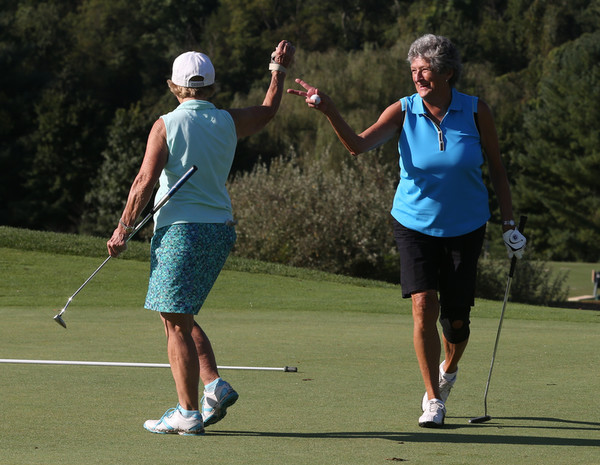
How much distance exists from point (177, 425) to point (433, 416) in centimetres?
121

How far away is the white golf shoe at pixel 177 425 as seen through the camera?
5055 millimetres

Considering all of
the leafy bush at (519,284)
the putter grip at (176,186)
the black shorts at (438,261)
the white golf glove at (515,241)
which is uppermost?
the putter grip at (176,186)

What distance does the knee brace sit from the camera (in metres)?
5.96

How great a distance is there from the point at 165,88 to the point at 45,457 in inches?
2674

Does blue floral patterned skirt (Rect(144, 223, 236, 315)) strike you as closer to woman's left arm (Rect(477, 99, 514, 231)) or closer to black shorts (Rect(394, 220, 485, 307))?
black shorts (Rect(394, 220, 485, 307))

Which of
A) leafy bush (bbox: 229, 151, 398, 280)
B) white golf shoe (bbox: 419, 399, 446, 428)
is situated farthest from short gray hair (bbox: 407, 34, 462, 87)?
leafy bush (bbox: 229, 151, 398, 280)

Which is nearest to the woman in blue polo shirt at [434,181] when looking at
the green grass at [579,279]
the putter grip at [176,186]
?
the putter grip at [176,186]

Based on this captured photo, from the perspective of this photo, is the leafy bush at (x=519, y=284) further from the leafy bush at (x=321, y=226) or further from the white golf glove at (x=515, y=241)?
the white golf glove at (x=515, y=241)

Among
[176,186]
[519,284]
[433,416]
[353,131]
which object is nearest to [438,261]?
A: [353,131]

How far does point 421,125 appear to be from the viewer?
582 cm

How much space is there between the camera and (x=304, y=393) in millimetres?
6352

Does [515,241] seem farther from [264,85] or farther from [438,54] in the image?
[264,85]

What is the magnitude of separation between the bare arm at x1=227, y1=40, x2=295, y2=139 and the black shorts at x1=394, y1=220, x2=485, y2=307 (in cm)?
93

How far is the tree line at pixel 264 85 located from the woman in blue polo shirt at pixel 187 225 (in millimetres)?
24943
